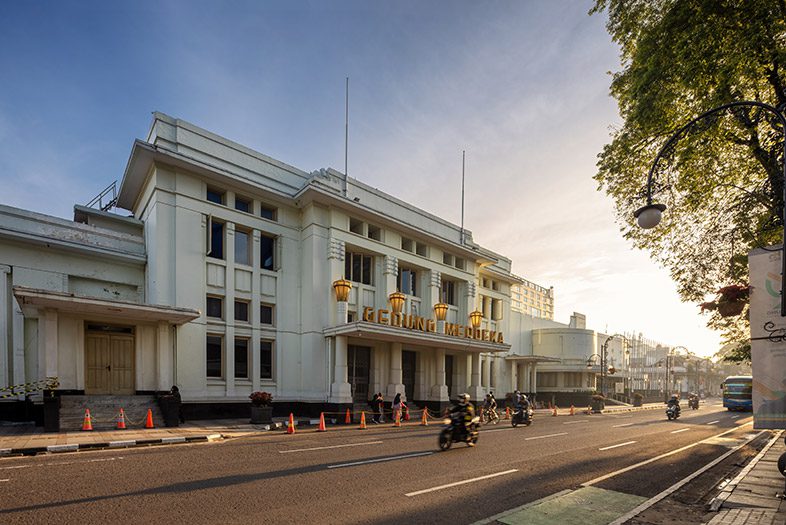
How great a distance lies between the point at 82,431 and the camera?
49.6 ft

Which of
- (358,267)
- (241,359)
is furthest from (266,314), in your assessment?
(358,267)

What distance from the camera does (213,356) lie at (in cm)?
2133

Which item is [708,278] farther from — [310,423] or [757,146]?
[310,423]

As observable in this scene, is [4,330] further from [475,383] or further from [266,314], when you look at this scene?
[475,383]

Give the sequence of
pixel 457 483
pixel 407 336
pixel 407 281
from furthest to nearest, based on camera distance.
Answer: pixel 407 281
pixel 407 336
pixel 457 483

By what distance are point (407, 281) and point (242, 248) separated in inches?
456

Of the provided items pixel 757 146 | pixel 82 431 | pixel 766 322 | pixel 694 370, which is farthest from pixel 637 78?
pixel 694 370

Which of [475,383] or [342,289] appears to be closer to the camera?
[342,289]

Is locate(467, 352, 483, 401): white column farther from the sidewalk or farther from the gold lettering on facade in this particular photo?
the sidewalk

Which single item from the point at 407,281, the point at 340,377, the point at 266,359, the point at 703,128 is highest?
the point at 703,128

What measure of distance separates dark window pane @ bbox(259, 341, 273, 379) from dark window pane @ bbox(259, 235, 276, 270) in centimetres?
428

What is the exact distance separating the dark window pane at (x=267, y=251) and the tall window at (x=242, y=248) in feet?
2.58

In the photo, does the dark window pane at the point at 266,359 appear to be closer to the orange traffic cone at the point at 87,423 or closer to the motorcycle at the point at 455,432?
the orange traffic cone at the point at 87,423

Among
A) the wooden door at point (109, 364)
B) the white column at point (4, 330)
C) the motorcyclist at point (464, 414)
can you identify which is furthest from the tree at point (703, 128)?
the white column at point (4, 330)
